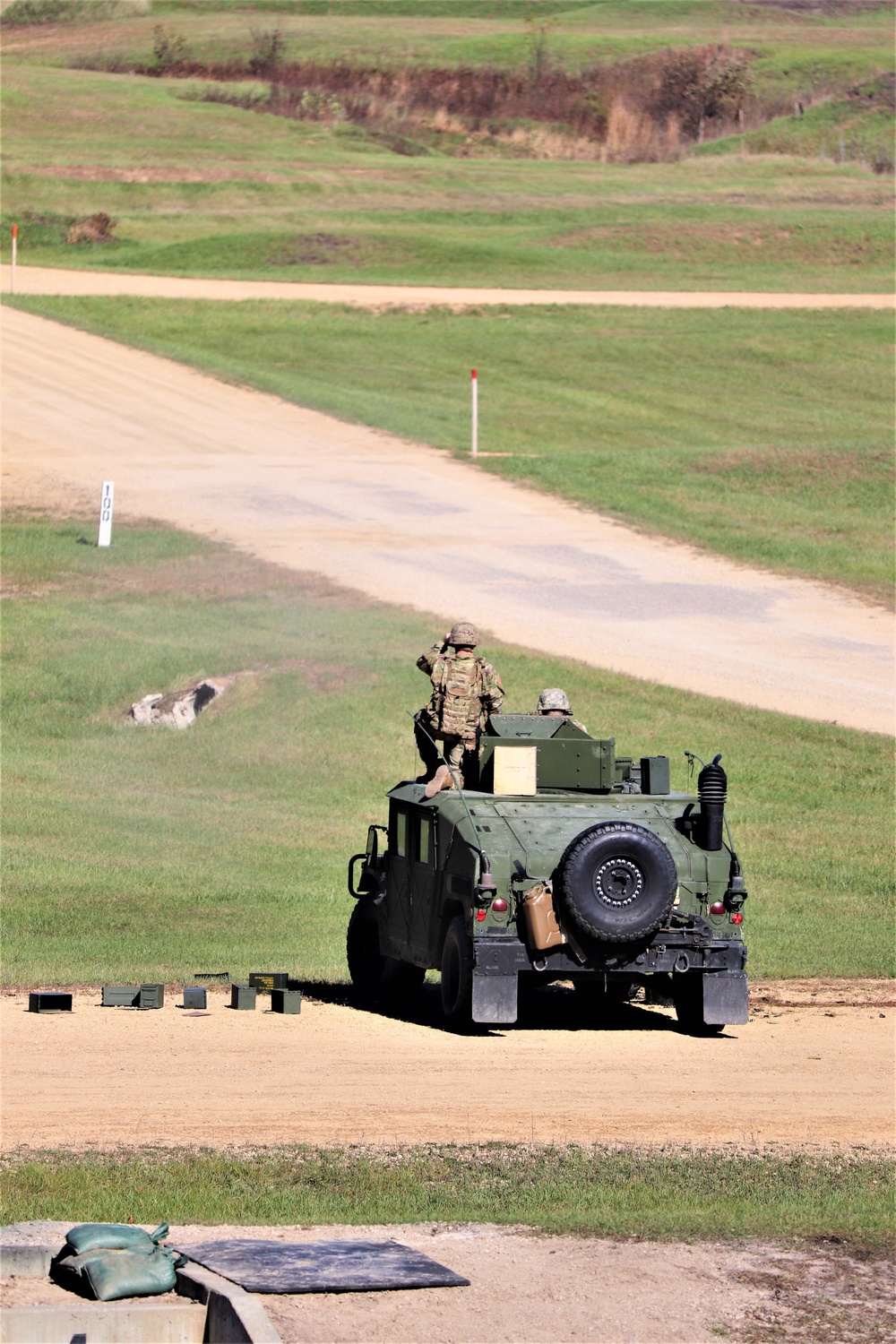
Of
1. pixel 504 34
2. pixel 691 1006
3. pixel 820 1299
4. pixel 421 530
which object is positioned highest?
pixel 504 34

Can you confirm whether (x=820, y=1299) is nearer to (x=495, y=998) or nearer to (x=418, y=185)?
(x=495, y=998)

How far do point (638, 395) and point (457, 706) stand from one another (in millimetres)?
40361

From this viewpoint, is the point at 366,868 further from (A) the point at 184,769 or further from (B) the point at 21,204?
(B) the point at 21,204

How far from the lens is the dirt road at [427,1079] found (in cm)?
1226

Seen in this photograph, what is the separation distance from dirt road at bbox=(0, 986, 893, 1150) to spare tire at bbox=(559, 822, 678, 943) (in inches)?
36.5

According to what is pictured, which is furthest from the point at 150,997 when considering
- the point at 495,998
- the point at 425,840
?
the point at 495,998

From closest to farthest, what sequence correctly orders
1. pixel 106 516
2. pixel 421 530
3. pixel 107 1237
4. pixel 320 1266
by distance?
pixel 107 1237
pixel 320 1266
pixel 106 516
pixel 421 530

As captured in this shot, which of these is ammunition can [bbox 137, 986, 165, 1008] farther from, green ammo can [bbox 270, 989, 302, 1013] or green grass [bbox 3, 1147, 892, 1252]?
green grass [bbox 3, 1147, 892, 1252]

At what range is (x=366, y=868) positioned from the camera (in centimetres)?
1714

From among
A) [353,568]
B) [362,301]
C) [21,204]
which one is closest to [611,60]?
[21,204]

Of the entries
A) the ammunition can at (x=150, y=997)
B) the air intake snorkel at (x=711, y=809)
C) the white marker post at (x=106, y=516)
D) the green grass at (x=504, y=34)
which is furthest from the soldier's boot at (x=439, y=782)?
the green grass at (x=504, y=34)

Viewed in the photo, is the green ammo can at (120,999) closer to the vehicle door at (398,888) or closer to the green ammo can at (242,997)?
the green ammo can at (242,997)

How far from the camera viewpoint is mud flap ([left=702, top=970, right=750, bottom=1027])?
15016 mm

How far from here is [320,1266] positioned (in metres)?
9.23
